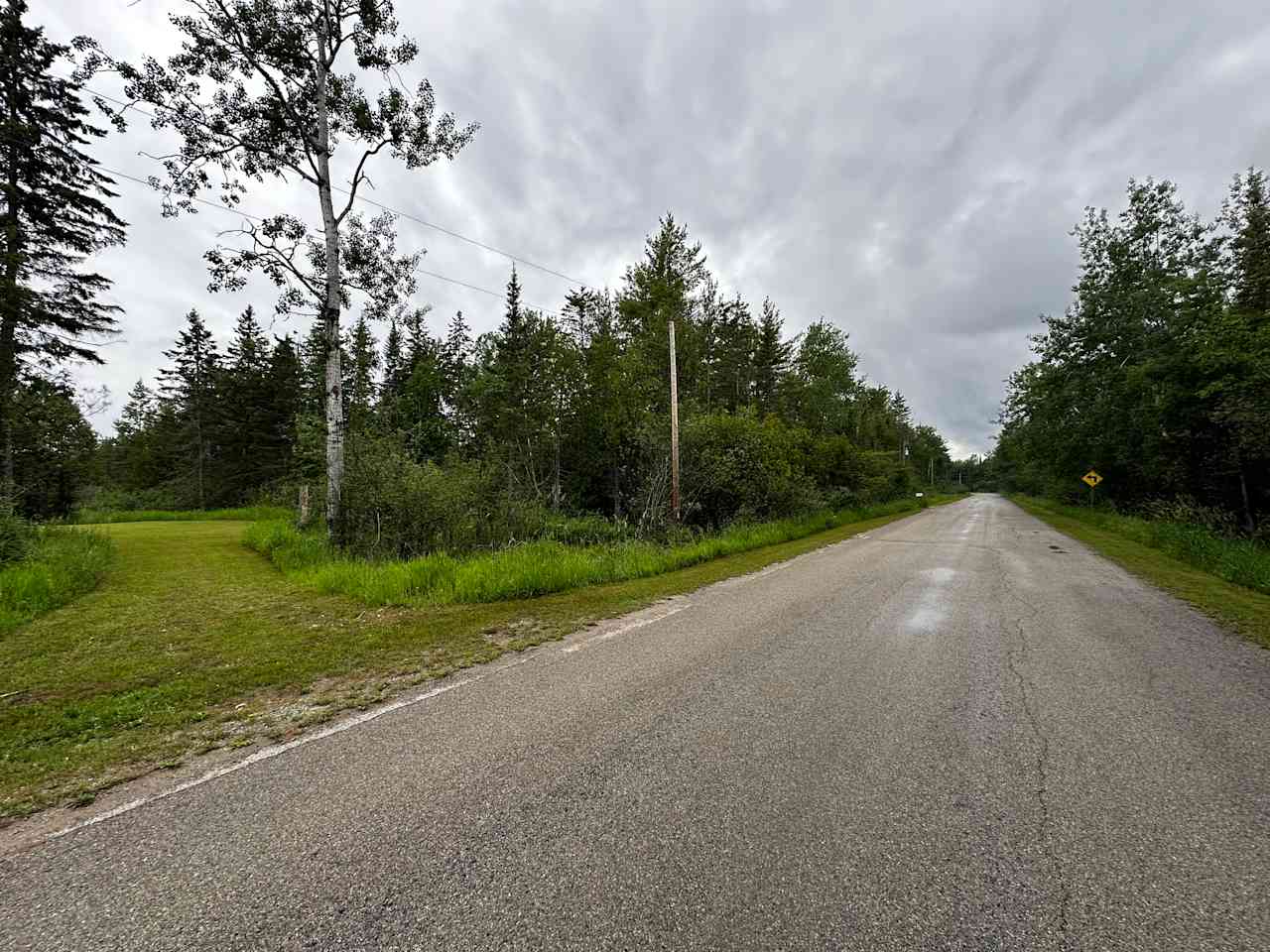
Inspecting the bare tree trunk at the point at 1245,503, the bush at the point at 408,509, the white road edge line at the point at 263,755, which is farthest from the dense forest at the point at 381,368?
the bare tree trunk at the point at 1245,503

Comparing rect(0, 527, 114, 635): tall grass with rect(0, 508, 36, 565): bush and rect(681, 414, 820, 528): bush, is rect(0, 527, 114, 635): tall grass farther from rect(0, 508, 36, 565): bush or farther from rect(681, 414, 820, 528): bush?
rect(681, 414, 820, 528): bush

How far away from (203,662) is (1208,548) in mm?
18175

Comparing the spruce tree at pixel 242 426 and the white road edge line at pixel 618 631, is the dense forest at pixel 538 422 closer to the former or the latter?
the spruce tree at pixel 242 426

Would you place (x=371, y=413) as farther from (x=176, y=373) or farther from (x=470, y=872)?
(x=176, y=373)

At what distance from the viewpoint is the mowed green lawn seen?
2.78 meters

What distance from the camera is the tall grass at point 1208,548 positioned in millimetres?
8500

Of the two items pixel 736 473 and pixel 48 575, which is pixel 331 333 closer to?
pixel 48 575

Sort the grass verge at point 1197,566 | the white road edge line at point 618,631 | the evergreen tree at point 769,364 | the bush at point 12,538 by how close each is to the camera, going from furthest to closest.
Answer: the evergreen tree at point 769,364 < the bush at point 12,538 < the grass verge at point 1197,566 < the white road edge line at point 618,631

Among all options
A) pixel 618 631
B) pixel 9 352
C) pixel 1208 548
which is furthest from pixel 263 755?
pixel 1208 548

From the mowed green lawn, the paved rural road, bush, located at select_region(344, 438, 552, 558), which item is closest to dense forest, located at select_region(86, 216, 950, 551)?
bush, located at select_region(344, 438, 552, 558)

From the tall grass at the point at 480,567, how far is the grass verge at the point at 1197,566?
7.50 m

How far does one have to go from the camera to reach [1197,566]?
10.4 metres

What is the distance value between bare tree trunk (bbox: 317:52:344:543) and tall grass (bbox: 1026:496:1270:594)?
54.8 ft

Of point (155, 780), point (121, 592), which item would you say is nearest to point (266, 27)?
point (121, 592)
